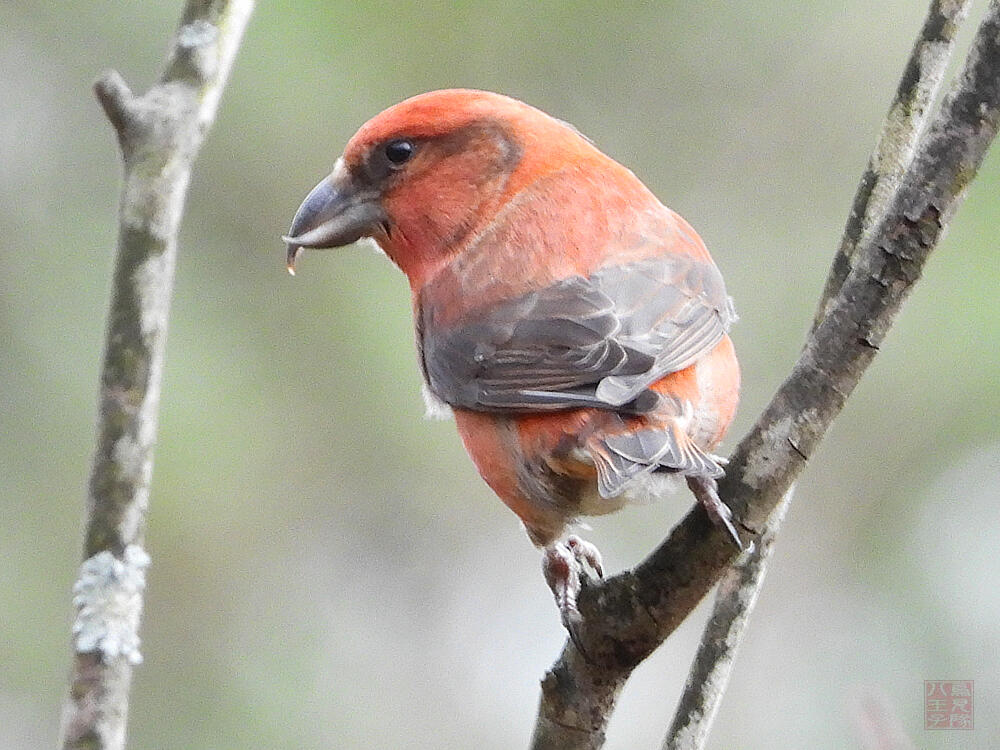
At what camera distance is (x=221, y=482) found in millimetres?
6105

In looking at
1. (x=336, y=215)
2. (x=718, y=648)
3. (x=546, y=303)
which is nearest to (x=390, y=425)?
(x=336, y=215)

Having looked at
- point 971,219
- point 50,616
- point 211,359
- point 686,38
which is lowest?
point 50,616

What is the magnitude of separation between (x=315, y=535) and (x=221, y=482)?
908 millimetres

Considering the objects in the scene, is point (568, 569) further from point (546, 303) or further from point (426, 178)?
point (426, 178)

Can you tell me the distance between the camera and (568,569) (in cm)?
341

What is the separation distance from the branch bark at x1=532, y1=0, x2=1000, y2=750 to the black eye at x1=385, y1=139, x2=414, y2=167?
1562mm

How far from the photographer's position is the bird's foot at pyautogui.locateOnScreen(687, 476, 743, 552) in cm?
261

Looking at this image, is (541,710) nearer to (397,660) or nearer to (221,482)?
(221,482)

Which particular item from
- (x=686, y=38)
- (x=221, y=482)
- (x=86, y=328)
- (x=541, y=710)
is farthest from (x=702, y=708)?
(x=686, y=38)

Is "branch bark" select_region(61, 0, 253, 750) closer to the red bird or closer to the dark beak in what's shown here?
the red bird

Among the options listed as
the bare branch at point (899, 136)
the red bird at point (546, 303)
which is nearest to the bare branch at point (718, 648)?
the red bird at point (546, 303)

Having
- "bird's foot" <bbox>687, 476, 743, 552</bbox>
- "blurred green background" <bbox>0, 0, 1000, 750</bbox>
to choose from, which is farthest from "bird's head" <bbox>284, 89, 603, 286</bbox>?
"blurred green background" <bbox>0, 0, 1000, 750</bbox>

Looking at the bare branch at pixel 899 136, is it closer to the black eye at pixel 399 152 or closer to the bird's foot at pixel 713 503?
the bird's foot at pixel 713 503

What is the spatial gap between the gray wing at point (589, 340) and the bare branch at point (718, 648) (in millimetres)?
406
